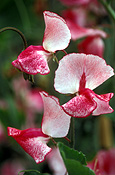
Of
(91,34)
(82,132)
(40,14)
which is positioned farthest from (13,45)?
(91,34)

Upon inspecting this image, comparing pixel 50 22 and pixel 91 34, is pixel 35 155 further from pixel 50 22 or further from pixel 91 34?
pixel 91 34

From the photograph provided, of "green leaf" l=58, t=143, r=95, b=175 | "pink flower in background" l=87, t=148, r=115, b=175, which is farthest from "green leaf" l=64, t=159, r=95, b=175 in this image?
"pink flower in background" l=87, t=148, r=115, b=175

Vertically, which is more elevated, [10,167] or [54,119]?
[54,119]

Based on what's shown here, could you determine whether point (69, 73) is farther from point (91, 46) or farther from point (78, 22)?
point (78, 22)

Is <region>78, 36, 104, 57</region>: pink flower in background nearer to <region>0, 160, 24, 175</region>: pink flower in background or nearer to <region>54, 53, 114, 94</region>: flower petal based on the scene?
<region>54, 53, 114, 94</region>: flower petal

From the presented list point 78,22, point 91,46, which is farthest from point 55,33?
point 78,22

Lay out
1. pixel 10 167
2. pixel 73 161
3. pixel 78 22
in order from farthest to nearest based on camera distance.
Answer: pixel 10 167 → pixel 78 22 → pixel 73 161

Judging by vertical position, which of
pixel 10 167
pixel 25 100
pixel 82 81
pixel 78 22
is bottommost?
pixel 10 167
